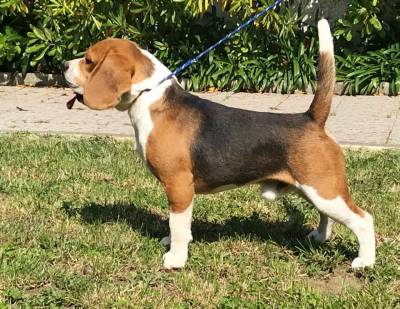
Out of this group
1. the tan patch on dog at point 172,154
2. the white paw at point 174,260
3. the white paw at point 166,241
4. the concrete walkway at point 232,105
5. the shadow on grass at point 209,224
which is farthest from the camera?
the concrete walkway at point 232,105

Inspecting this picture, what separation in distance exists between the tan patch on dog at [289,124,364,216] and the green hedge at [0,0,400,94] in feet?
20.2

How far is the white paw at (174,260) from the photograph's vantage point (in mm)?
4582

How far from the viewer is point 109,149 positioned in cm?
757

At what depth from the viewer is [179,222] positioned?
453 cm

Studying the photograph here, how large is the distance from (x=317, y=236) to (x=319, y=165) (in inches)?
34.7

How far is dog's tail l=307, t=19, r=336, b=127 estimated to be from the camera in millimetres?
4488

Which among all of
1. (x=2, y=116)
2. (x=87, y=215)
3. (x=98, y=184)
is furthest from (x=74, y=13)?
(x=87, y=215)

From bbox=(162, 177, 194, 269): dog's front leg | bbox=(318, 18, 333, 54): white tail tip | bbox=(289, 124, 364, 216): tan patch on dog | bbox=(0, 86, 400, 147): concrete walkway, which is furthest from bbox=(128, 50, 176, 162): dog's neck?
bbox=(0, 86, 400, 147): concrete walkway

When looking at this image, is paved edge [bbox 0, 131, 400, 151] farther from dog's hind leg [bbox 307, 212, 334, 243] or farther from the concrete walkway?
dog's hind leg [bbox 307, 212, 334, 243]

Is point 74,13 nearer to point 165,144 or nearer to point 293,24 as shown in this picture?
point 293,24

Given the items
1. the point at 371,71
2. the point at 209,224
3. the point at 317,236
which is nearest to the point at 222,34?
the point at 371,71

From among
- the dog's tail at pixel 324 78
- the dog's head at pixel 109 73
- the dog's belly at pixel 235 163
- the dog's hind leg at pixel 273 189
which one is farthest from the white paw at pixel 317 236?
the dog's head at pixel 109 73

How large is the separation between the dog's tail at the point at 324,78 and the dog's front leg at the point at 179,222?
1.00 m

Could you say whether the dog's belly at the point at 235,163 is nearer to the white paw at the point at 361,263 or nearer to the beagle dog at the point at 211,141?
the beagle dog at the point at 211,141
